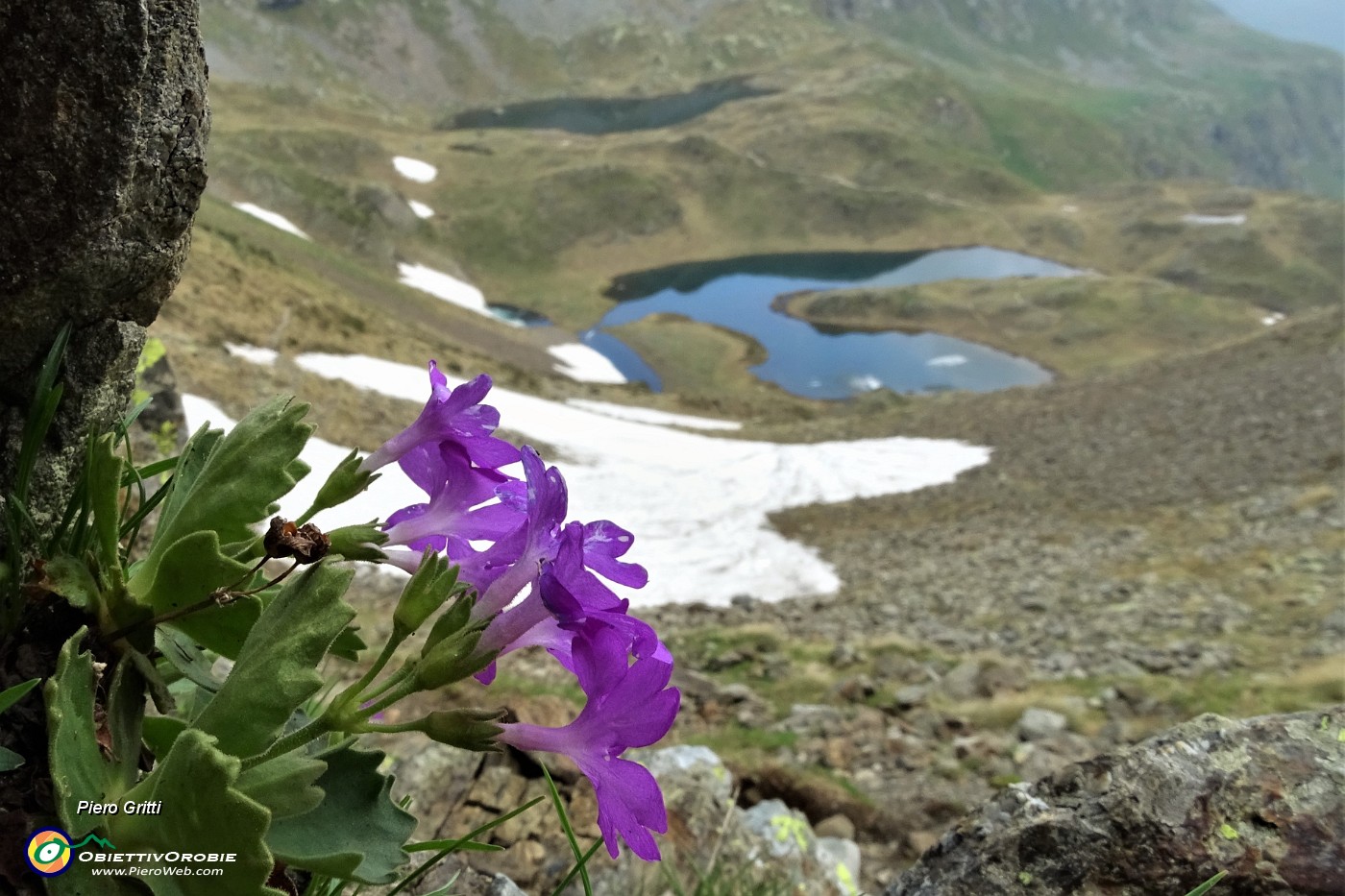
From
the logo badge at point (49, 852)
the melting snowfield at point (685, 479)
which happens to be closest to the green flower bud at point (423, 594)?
the logo badge at point (49, 852)

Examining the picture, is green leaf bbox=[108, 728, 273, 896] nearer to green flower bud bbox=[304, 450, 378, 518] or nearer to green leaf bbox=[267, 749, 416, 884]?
green leaf bbox=[267, 749, 416, 884]

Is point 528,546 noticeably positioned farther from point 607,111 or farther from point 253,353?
point 607,111

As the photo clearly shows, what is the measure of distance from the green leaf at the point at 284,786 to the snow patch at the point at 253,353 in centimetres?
1951

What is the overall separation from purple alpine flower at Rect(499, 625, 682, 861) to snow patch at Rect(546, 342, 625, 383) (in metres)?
49.8

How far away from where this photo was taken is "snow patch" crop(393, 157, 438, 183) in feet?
287

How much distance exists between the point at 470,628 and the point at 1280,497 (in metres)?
19.8

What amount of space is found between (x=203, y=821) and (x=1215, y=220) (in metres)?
110

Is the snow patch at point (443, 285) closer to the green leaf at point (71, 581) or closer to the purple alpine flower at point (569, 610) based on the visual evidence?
the green leaf at point (71, 581)

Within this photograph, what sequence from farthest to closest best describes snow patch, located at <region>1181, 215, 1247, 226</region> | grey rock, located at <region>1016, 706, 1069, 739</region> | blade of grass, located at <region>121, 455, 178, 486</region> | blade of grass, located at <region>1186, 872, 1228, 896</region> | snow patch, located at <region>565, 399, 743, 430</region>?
snow patch, located at <region>1181, 215, 1247, 226</region>
snow patch, located at <region>565, 399, 743, 430</region>
grey rock, located at <region>1016, 706, 1069, 739</region>
blade of grass, located at <region>121, 455, 178, 486</region>
blade of grass, located at <region>1186, 872, 1228, 896</region>

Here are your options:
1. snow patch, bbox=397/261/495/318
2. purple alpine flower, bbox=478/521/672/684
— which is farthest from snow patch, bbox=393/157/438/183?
purple alpine flower, bbox=478/521/672/684

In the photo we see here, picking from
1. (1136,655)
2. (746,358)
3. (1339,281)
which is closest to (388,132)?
(746,358)

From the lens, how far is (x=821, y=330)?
75.3 meters

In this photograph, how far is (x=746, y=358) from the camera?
64.3 metres

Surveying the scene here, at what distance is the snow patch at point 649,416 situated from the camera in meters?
29.9
